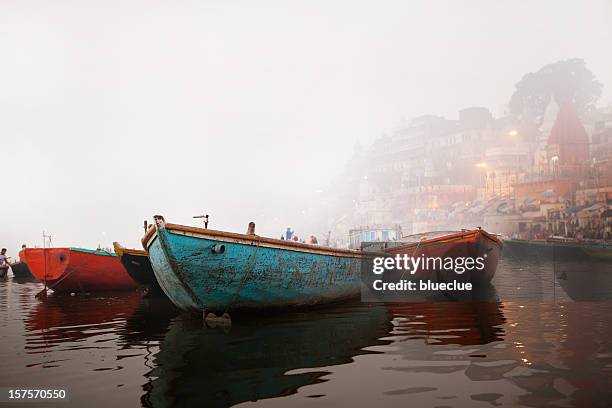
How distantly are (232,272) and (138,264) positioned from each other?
26.4 feet

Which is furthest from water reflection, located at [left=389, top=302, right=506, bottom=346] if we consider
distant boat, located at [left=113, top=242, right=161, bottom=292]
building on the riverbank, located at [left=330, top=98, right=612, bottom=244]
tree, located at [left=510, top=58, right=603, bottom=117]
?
tree, located at [left=510, top=58, right=603, bottom=117]

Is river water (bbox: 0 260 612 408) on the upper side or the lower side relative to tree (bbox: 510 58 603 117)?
lower

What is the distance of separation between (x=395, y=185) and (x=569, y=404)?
122720mm

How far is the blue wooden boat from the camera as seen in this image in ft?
31.9

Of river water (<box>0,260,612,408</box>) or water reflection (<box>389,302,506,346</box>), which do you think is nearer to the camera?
river water (<box>0,260,612,408</box>)

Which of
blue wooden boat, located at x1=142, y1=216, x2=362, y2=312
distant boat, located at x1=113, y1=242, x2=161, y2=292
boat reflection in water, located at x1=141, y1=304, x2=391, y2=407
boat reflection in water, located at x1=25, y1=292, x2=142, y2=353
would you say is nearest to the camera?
boat reflection in water, located at x1=141, y1=304, x2=391, y2=407

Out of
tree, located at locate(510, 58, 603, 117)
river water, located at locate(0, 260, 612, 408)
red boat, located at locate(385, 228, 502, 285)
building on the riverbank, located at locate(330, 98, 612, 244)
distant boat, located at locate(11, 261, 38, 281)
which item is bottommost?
distant boat, located at locate(11, 261, 38, 281)

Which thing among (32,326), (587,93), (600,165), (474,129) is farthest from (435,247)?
(587,93)

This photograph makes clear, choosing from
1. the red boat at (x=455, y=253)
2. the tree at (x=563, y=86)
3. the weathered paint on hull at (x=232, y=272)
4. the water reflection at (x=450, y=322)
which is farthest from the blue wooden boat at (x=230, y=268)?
the tree at (x=563, y=86)

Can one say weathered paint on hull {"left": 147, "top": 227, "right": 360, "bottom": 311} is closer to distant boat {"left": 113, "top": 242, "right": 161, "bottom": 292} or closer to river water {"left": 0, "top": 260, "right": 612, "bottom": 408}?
river water {"left": 0, "top": 260, "right": 612, "bottom": 408}

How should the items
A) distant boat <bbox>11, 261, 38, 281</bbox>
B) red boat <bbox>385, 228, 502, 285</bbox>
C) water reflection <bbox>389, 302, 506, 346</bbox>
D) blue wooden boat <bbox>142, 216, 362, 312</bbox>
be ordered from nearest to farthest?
water reflection <bbox>389, 302, 506, 346</bbox>
blue wooden boat <bbox>142, 216, 362, 312</bbox>
red boat <bbox>385, 228, 502, 285</bbox>
distant boat <bbox>11, 261, 38, 281</bbox>

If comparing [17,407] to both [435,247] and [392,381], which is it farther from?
[435,247]

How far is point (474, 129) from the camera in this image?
108m

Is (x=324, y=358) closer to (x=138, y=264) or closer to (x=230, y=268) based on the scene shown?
(x=230, y=268)
